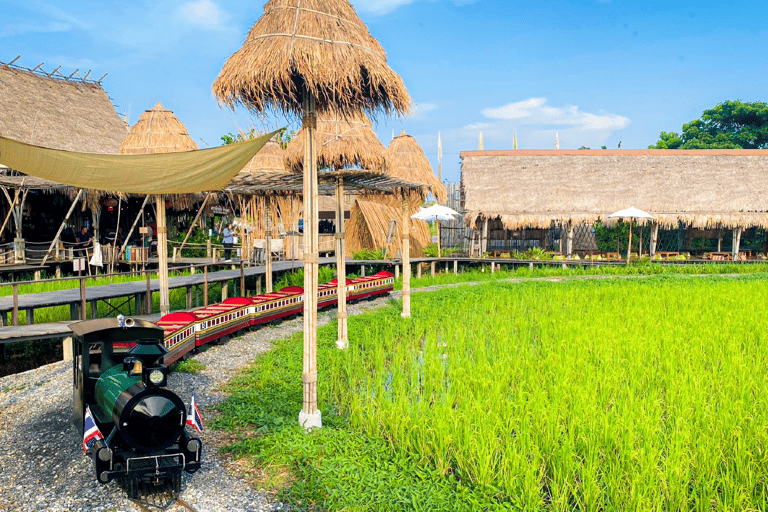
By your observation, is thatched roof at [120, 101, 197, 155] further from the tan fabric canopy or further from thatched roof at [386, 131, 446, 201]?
thatched roof at [386, 131, 446, 201]

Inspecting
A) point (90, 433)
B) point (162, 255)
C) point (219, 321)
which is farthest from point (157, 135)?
point (90, 433)

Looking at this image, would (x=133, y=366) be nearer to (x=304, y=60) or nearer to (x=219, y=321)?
(x=304, y=60)

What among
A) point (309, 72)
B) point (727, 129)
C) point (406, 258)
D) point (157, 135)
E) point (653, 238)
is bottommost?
point (406, 258)

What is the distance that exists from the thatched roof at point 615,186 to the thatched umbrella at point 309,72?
15.1m

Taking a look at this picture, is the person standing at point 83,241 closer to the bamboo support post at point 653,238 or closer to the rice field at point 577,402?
the rice field at point 577,402

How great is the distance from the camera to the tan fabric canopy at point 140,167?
4898mm

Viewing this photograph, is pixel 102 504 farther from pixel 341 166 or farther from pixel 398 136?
pixel 398 136

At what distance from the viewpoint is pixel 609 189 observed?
21.8m

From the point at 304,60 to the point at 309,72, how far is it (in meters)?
0.13

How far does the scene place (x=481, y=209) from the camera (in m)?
21.2

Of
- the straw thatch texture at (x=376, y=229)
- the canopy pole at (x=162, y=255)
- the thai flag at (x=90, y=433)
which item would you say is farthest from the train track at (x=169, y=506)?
the straw thatch texture at (x=376, y=229)

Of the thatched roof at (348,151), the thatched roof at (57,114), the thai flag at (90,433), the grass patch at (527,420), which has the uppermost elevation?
the thatched roof at (57,114)

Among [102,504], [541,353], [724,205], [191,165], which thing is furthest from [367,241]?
[102,504]

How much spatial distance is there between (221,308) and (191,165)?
4.60m
